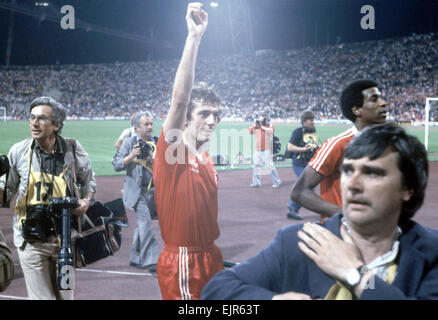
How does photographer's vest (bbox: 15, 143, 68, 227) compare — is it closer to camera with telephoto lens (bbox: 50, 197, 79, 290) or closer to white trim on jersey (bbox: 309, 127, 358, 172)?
camera with telephoto lens (bbox: 50, 197, 79, 290)

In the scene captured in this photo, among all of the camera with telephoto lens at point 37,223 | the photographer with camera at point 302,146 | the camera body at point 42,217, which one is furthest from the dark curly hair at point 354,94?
the photographer with camera at point 302,146

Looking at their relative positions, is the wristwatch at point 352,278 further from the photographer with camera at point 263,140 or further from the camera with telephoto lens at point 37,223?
the photographer with camera at point 263,140

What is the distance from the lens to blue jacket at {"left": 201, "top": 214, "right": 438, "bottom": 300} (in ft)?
5.20

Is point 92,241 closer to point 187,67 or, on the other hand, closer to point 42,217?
point 42,217

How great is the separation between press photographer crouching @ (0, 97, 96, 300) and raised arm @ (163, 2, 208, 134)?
58.7 inches

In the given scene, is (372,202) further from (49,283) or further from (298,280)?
(49,283)

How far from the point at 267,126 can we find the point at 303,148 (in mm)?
3483

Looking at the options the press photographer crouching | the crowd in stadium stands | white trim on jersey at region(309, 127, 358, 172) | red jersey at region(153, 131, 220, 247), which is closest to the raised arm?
red jersey at region(153, 131, 220, 247)

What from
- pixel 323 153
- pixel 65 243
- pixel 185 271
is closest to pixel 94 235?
pixel 65 243

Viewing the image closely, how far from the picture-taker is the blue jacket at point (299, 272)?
1.59 m

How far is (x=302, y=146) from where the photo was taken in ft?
30.6

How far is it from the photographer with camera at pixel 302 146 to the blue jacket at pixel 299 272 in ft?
24.6

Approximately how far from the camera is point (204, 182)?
279 centimetres

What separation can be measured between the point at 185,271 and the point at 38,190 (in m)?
1.56
